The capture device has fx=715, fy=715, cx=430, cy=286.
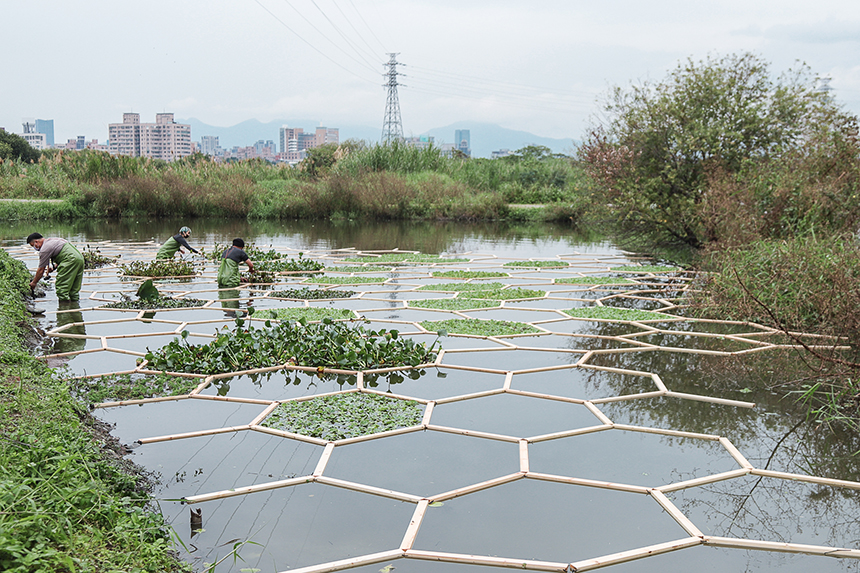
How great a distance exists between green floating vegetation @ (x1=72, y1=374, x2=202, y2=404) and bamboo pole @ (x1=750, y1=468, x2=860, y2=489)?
4.00 m

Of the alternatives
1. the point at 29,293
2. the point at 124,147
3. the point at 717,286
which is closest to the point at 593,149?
the point at 717,286

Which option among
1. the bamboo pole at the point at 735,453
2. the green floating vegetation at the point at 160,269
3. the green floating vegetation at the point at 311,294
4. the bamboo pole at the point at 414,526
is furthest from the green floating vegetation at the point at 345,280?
the bamboo pole at the point at 414,526

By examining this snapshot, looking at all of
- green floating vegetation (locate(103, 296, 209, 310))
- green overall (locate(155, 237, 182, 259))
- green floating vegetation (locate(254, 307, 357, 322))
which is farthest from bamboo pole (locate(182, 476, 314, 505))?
green overall (locate(155, 237, 182, 259))

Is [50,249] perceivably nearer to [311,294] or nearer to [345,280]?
[311,294]

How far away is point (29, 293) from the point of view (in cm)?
934

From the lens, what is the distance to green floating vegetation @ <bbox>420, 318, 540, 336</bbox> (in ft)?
24.6

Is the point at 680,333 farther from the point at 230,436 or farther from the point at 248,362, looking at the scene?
the point at 230,436

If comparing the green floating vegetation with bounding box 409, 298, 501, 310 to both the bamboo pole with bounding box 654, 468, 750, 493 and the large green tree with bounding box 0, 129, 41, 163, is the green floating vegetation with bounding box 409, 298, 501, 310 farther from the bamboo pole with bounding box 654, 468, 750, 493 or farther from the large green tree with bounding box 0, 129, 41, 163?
the large green tree with bounding box 0, 129, 41, 163

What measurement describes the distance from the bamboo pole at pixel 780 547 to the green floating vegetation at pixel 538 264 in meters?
9.96

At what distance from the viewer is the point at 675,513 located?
3541 millimetres

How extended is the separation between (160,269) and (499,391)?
26.5 ft

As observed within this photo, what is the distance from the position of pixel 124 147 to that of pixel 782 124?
134397mm

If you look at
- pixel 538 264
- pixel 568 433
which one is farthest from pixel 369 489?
pixel 538 264

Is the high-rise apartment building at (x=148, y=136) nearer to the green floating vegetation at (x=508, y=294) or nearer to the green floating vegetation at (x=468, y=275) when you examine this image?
the green floating vegetation at (x=468, y=275)
